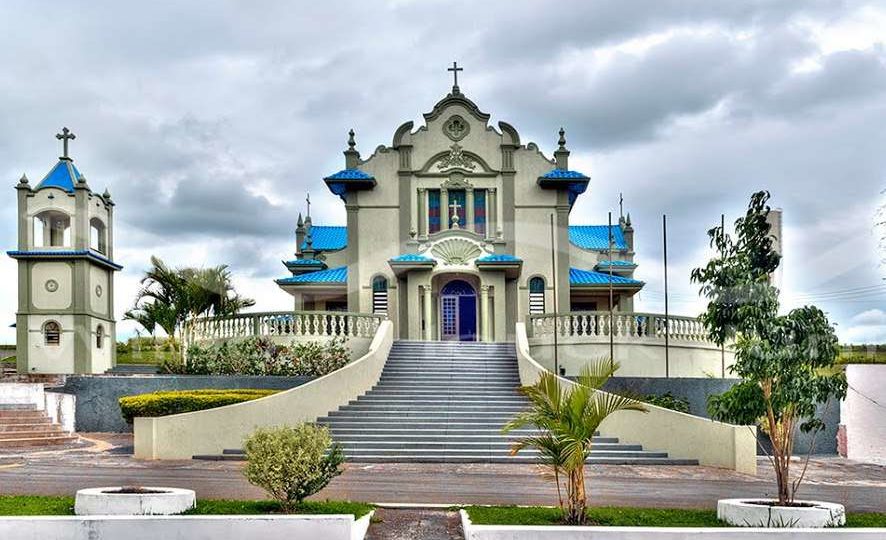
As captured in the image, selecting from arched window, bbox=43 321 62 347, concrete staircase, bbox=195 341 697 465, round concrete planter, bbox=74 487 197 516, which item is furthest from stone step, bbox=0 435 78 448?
round concrete planter, bbox=74 487 197 516

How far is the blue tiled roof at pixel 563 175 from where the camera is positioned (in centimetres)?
3506

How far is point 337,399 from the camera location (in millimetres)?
23781

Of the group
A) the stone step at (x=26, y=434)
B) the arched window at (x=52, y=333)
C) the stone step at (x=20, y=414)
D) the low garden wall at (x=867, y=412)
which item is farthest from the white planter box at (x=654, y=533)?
the arched window at (x=52, y=333)

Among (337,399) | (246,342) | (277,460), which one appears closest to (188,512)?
(277,460)

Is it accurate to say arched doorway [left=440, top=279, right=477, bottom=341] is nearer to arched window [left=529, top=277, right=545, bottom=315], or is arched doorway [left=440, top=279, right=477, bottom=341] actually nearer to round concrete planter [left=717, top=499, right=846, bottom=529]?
arched window [left=529, top=277, right=545, bottom=315]

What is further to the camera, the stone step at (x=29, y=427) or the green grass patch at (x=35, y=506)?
the stone step at (x=29, y=427)

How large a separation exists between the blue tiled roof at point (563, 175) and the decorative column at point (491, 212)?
6.89ft

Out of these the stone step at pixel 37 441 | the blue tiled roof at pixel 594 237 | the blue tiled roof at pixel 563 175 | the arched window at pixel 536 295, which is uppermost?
the blue tiled roof at pixel 563 175

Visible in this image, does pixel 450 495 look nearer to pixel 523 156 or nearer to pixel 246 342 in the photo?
pixel 246 342

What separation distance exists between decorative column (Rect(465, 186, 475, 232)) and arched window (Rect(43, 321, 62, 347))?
1659cm

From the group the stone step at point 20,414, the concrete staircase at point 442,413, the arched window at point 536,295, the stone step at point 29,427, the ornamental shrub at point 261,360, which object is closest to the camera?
the concrete staircase at point 442,413

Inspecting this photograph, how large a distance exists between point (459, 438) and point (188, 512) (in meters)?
10.9

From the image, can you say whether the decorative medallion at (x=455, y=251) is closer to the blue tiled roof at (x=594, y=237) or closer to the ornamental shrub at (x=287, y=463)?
the blue tiled roof at (x=594, y=237)

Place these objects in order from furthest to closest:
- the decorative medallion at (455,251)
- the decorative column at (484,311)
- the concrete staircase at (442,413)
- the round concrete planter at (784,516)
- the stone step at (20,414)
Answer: the decorative medallion at (455,251), the decorative column at (484,311), the stone step at (20,414), the concrete staircase at (442,413), the round concrete planter at (784,516)
